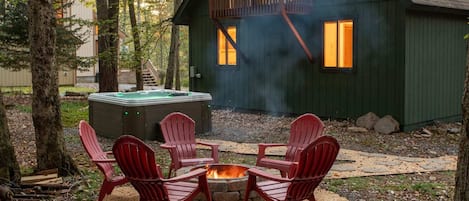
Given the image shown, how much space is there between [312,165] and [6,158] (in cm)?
332

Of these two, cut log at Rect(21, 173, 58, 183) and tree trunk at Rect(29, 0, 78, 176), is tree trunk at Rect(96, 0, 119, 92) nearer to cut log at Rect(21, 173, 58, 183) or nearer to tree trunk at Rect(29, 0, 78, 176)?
tree trunk at Rect(29, 0, 78, 176)

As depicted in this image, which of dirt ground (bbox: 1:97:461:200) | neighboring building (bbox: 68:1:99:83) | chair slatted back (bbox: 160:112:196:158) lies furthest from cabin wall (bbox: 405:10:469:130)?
neighboring building (bbox: 68:1:99:83)

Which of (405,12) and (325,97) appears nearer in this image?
(405,12)

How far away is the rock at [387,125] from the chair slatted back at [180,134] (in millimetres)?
5397

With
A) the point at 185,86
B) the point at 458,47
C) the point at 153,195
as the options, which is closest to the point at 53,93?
the point at 153,195

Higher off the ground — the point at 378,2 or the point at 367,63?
the point at 378,2

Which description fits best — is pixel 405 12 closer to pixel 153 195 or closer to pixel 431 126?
pixel 431 126

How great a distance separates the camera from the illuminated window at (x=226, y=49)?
14.2m

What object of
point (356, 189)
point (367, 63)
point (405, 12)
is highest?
point (405, 12)

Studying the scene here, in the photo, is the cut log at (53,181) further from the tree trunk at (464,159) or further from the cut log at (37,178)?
the tree trunk at (464,159)

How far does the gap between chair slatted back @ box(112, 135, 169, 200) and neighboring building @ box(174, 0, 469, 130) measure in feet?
25.0

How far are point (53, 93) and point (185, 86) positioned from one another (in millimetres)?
22327

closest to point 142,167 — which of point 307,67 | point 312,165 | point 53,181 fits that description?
point 312,165

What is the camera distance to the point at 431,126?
11281mm
